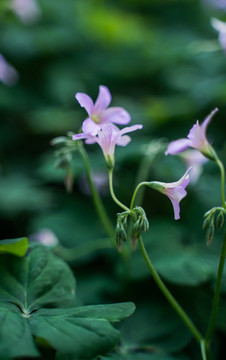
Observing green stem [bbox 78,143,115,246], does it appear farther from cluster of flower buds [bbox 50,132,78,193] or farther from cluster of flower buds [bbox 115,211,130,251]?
cluster of flower buds [bbox 115,211,130,251]

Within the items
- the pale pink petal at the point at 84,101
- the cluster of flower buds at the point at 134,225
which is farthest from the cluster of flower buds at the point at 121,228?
the pale pink petal at the point at 84,101

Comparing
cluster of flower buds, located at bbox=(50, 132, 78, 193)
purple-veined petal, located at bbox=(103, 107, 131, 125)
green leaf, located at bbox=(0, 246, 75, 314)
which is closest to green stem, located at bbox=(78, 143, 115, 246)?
cluster of flower buds, located at bbox=(50, 132, 78, 193)

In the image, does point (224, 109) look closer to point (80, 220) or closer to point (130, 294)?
point (80, 220)

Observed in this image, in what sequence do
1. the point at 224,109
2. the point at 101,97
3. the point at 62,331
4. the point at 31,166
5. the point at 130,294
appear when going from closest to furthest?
1. the point at 62,331
2. the point at 101,97
3. the point at 130,294
4. the point at 224,109
5. the point at 31,166

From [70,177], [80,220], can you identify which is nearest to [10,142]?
[80,220]

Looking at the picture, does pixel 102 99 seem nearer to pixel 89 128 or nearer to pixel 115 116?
pixel 115 116

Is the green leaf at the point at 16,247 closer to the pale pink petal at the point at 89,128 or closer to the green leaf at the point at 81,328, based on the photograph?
the green leaf at the point at 81,328
